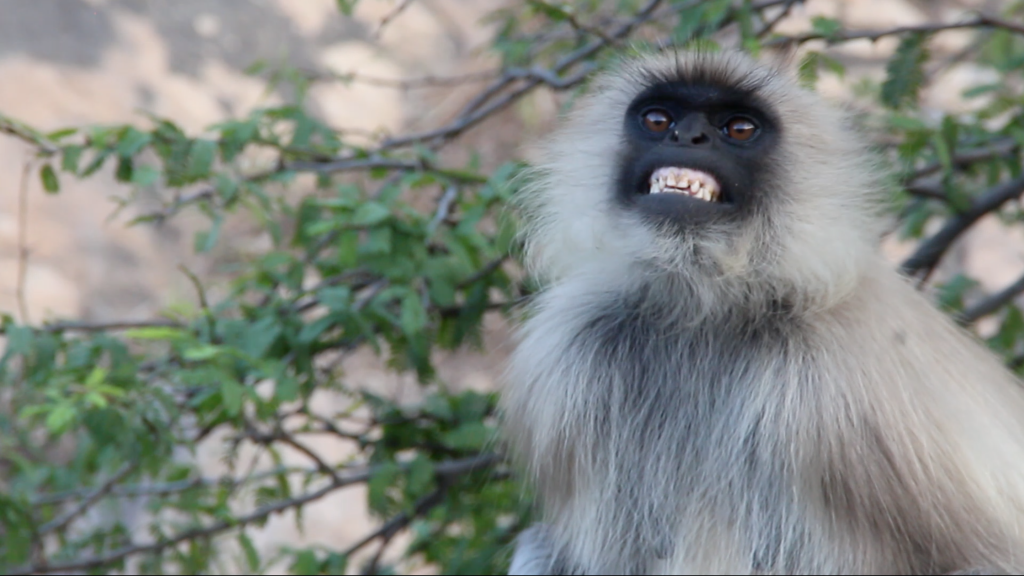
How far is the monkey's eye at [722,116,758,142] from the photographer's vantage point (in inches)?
114

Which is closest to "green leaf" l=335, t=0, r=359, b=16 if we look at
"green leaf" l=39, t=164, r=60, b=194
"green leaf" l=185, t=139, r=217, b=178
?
"green leaf" l=185, t=139, r=217, b=178

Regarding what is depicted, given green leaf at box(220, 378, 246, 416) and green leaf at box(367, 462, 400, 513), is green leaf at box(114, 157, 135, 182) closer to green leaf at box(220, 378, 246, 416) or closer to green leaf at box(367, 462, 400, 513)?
green leaf at box(220, 378, 246, 416)

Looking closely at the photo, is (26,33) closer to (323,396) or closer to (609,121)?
(323,396)

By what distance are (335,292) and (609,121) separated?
92cm

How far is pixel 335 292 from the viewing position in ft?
11.0

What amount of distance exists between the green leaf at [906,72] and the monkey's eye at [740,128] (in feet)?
2.97

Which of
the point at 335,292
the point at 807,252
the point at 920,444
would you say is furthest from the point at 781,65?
the point at 335,292

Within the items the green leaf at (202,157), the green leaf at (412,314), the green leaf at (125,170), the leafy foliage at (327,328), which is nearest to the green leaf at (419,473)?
the leafy foliage at (327,328)

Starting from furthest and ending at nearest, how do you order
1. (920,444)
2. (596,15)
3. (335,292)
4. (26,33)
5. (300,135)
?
1. (26,33)
2. (596,15)
3. (300,135)
4. (335,292)
5. (920,444)

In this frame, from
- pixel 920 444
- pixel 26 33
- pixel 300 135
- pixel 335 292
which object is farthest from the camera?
pixel 26 33

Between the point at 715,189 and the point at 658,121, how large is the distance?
298 mm

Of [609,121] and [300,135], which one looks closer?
[609,121]

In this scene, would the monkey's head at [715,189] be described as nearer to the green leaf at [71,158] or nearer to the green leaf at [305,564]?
the green leaf at [305,564]

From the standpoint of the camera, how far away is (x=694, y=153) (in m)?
2.73
